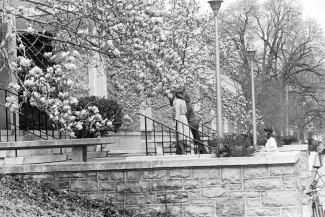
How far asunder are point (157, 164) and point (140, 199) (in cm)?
62

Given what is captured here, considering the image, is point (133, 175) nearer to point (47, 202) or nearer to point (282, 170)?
point (47, 202)

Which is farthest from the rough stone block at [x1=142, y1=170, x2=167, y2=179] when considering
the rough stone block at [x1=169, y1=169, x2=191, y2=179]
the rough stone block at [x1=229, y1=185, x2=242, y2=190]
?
the rough stone block at [x1=229, y1=185, x2=242, y2=190]

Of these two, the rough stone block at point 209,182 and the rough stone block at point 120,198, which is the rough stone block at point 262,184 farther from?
the rough stone block at point 120,198

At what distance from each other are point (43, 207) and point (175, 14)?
1909 centimetres

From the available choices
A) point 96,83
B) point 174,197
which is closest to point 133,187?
point 174,197

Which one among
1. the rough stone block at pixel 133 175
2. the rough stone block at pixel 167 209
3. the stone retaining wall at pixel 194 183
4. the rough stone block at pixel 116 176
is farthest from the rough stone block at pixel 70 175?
the rough stone block at pixel 167 209

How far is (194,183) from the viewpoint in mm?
11414

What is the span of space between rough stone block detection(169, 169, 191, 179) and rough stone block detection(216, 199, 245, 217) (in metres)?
0.67

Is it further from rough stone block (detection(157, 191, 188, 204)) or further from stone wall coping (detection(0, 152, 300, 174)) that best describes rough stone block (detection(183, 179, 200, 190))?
stone wall coping (detection(0, 152, 300, 174))

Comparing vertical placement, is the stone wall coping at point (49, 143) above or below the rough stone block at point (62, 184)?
above

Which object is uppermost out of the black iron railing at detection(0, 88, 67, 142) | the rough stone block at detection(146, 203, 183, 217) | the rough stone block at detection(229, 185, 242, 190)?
the black iron railing at detection(0, 88, 67, 142)

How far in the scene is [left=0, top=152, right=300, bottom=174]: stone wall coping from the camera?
1117 centimetres

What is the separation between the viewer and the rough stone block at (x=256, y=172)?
11.2 meters

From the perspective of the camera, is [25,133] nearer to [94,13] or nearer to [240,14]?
[94,13]
